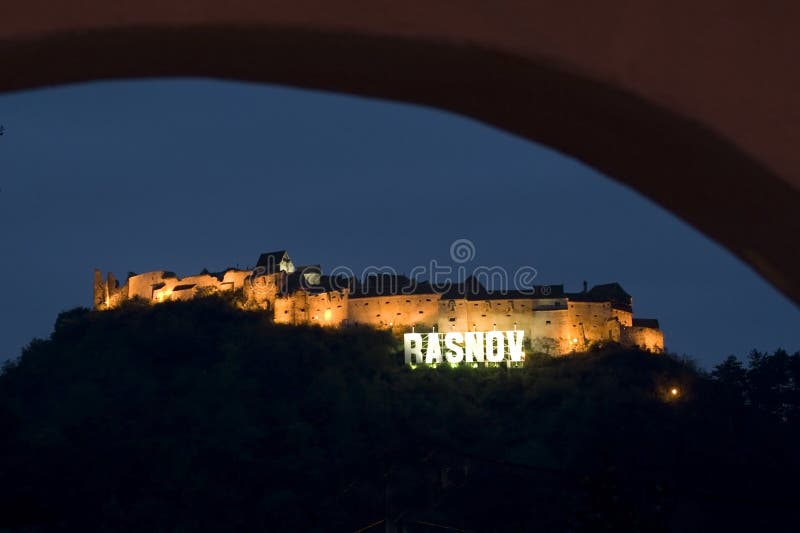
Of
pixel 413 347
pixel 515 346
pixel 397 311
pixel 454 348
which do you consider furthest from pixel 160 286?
pixel 515 346

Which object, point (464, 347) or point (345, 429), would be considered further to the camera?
point (464, 347)

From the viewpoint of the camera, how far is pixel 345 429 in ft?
184

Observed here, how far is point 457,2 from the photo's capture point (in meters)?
1.76

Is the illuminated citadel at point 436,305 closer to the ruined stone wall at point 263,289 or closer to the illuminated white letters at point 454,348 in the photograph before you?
the ruined stone wall at point 263,289

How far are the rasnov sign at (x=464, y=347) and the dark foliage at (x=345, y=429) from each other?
896 millimetres

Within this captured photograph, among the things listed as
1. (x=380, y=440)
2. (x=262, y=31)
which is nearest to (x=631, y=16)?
(x=262, y=31)

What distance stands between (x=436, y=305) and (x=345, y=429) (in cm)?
1204

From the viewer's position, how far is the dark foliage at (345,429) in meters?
41.0

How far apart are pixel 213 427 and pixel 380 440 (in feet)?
30.0

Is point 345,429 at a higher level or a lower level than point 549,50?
higher

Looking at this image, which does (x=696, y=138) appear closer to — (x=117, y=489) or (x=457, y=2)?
(x=457, y=2)

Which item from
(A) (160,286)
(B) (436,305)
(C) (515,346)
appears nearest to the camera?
(C) (515,346)

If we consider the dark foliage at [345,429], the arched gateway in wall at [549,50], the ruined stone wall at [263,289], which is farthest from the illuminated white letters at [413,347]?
the arched gateway in wall at [549,50]

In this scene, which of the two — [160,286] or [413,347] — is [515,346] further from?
[160,286]
